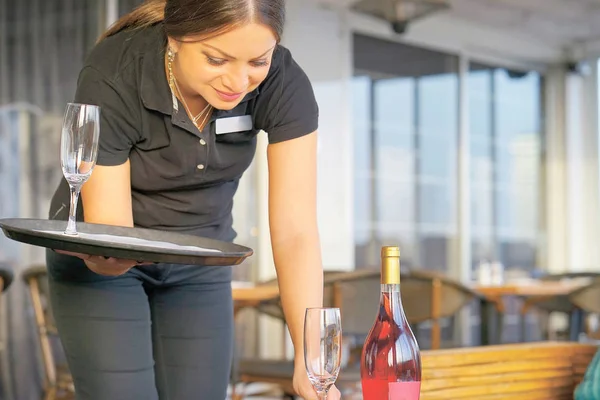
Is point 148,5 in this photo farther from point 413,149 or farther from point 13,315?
point 413,149

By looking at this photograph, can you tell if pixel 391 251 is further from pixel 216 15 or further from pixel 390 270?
pixel 216 15

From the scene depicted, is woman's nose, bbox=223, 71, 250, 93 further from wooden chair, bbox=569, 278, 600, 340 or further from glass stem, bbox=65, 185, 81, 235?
wooden chair, bbox=569, 278, 600, 340

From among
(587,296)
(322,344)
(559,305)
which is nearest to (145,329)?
(322,344)

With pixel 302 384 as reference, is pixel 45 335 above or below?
below

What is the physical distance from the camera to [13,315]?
520 cm

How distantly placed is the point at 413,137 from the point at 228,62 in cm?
622

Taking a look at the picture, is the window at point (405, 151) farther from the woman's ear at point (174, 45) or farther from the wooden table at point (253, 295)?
the woman's ear at point (174, 45)

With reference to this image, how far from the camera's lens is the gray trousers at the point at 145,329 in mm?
1548

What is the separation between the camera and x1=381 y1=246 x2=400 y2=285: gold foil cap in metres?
1.14

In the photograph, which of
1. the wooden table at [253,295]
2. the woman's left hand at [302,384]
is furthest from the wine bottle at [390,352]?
the wooden table at [253,295]

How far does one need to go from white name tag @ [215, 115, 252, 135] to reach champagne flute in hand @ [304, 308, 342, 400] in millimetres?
561

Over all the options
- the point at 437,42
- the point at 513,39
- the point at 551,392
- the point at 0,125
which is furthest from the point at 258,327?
the point at 551,392

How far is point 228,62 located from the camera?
1423mm

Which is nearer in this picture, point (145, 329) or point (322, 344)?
point (322, 344)
